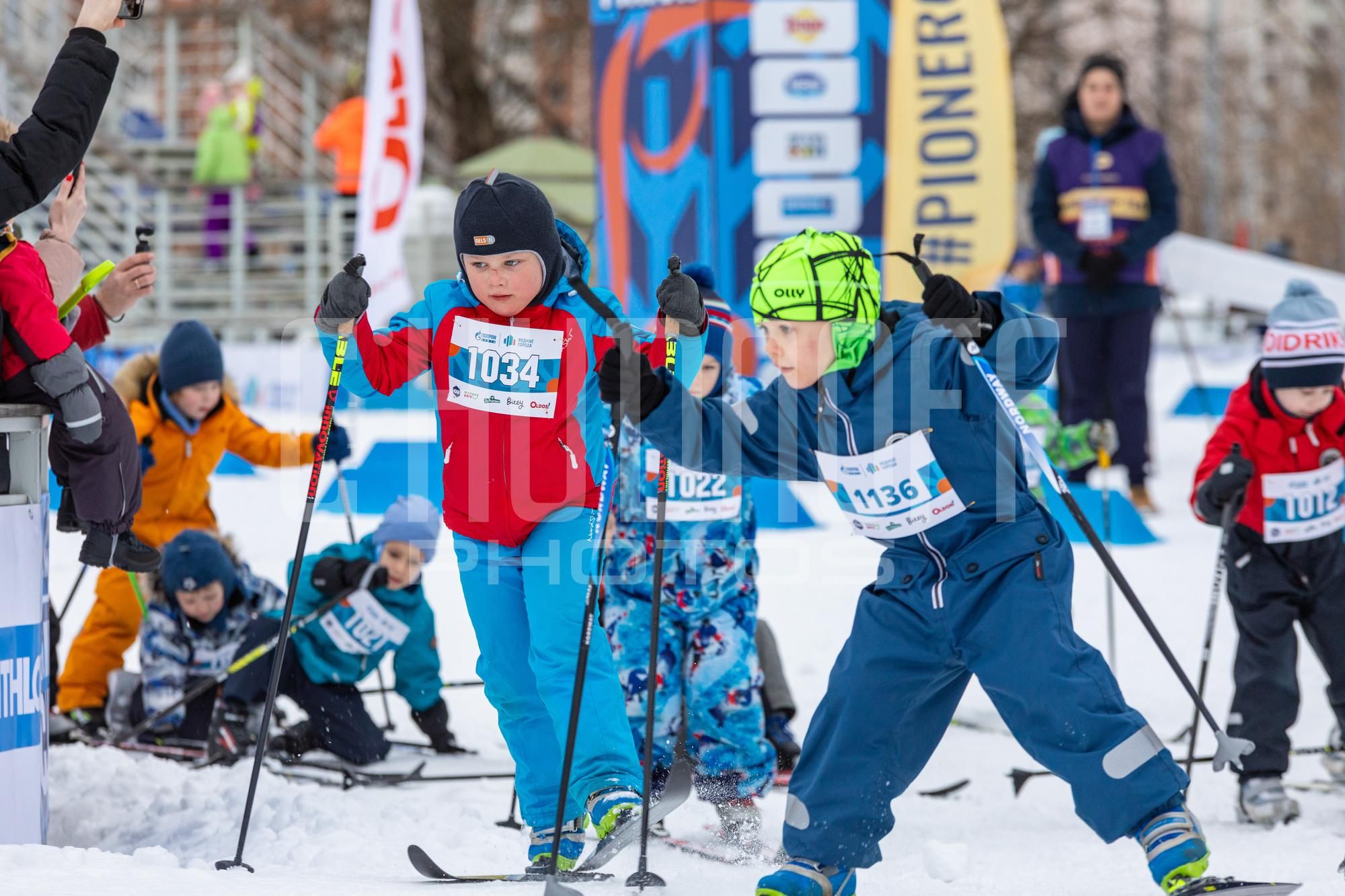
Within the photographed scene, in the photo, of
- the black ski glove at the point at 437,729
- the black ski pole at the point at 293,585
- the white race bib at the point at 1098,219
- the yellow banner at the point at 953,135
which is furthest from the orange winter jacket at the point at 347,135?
the black ski pole at the point at 293,585

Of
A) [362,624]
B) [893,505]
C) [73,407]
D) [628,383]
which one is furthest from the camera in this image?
[362,624]

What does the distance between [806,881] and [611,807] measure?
51 centimetres

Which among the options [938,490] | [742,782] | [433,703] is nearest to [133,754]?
[433,703]

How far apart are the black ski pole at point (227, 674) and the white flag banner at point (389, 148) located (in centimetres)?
516

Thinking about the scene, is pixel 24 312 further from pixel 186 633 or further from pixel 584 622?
pixel 186 633

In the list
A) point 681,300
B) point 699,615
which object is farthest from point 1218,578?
point 681,300

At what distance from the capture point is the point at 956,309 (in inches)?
132

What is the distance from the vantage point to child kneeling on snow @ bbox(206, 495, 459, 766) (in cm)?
532

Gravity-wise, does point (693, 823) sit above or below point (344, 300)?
below

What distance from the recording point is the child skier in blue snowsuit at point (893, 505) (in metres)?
3.28

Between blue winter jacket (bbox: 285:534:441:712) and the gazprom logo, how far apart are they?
153 centimetres

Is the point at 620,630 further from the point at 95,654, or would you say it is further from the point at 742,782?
the point at 95,654

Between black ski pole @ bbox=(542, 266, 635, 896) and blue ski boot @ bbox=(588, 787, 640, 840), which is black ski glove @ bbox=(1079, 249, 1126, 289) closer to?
black ski pole @ bbox=(542, 266, 635, 896)

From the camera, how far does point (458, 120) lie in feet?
75.3
